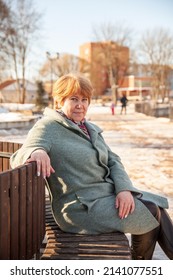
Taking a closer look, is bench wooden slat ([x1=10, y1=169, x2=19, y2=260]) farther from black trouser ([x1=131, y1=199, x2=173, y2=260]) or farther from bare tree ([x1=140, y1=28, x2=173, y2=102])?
bare tree ([x1=140, y1=28, x2=173, y2=102])

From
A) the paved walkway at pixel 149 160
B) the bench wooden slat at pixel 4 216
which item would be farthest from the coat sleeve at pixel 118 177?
the paved walkway at pixel 149 160

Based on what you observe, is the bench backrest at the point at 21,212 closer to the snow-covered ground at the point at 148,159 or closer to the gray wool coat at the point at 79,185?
the gray wool coat at the point at 79,185

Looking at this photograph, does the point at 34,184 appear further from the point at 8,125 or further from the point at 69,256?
the point at 8,125

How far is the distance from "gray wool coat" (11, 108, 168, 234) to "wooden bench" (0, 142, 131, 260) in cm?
8

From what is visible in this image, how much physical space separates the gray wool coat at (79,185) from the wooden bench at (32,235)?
0.08 metres

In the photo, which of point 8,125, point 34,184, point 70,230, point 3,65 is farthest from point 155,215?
point 3,65

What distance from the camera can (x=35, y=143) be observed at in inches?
91.2

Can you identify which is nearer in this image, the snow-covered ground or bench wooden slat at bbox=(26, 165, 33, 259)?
bench wooden slat at bbox=(26, 165, 33, 259)

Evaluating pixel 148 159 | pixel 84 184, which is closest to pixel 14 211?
pixel 84 184

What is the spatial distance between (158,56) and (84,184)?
3672 cm

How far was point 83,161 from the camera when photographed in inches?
96.8

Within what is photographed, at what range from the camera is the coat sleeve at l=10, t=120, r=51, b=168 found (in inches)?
90.9

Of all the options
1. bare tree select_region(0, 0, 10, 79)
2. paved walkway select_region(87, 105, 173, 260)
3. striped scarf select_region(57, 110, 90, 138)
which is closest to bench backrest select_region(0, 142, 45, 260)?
striped scarf select_region(57, 110, 90, 138)
